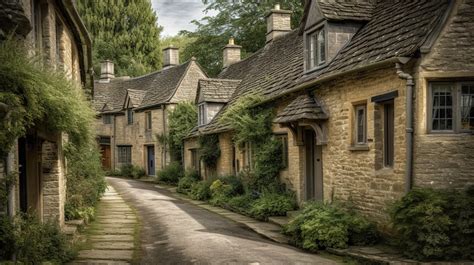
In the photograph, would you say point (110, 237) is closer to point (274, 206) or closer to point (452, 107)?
point (274, 206)

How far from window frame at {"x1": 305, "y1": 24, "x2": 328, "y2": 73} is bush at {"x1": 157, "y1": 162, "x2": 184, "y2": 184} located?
17.4 metres

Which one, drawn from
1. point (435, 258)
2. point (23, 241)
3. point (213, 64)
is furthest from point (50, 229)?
point (213, 64)

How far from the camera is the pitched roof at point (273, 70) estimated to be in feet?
59.9

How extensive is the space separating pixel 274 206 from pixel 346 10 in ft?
20.6

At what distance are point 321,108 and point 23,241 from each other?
890 cm

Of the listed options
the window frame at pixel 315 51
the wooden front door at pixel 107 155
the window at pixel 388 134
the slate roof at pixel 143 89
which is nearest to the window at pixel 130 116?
the slate roof at pixel 143 89

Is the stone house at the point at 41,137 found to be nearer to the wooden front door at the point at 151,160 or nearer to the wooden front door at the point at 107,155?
the wooden front door at the point at 151,160

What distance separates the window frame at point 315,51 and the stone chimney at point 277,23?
1003cm

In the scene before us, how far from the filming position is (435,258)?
9.27 metres

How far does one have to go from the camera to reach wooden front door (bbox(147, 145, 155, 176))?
36.8 meters

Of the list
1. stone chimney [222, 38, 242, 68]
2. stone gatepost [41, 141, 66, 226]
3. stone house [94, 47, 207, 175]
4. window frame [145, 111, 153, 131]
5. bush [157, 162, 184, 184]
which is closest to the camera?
stone gatepost [41, 141, 66, 226]

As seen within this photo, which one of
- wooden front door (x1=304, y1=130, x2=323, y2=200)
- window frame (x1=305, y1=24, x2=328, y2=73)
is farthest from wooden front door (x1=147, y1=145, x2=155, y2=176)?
window frame (x1=305, y1=24, x2=328, y2=73)

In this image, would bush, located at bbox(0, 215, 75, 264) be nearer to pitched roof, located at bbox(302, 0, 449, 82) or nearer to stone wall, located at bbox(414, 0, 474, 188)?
Answer: stone wall, located at bbox(414, 0, 474, 188)

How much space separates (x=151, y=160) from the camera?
1463 inches
